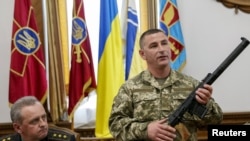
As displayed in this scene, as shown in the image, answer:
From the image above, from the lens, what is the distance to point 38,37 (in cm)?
385

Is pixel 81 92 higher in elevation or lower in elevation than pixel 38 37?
lower

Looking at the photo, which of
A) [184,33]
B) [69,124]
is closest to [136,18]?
[184,33]

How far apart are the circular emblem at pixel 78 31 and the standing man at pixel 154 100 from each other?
167cm

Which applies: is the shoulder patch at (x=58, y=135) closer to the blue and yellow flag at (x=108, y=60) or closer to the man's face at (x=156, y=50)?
the man's face at (x=156, y=50)

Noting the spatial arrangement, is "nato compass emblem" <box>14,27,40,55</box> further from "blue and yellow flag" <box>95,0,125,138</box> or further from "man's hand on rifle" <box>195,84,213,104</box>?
"man's hand on rifle" <box>195,84,213,104</box>

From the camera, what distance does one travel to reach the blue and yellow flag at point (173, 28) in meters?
4.11

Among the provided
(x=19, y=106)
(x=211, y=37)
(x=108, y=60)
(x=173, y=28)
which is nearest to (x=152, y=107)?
(x=19, y=106)

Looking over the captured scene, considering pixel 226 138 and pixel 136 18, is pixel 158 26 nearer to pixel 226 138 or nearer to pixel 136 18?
pixel 136 18

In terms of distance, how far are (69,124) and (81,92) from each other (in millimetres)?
320

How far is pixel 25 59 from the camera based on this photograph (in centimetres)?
382

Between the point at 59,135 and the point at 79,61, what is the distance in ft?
5.18

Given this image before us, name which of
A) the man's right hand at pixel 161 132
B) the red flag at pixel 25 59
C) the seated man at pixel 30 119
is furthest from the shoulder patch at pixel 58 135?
the red flag at pixel 25 59

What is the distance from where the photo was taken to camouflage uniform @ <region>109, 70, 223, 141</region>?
2.24 metres

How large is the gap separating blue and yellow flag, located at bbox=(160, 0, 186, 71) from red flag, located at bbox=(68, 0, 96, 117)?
2.43 ft
